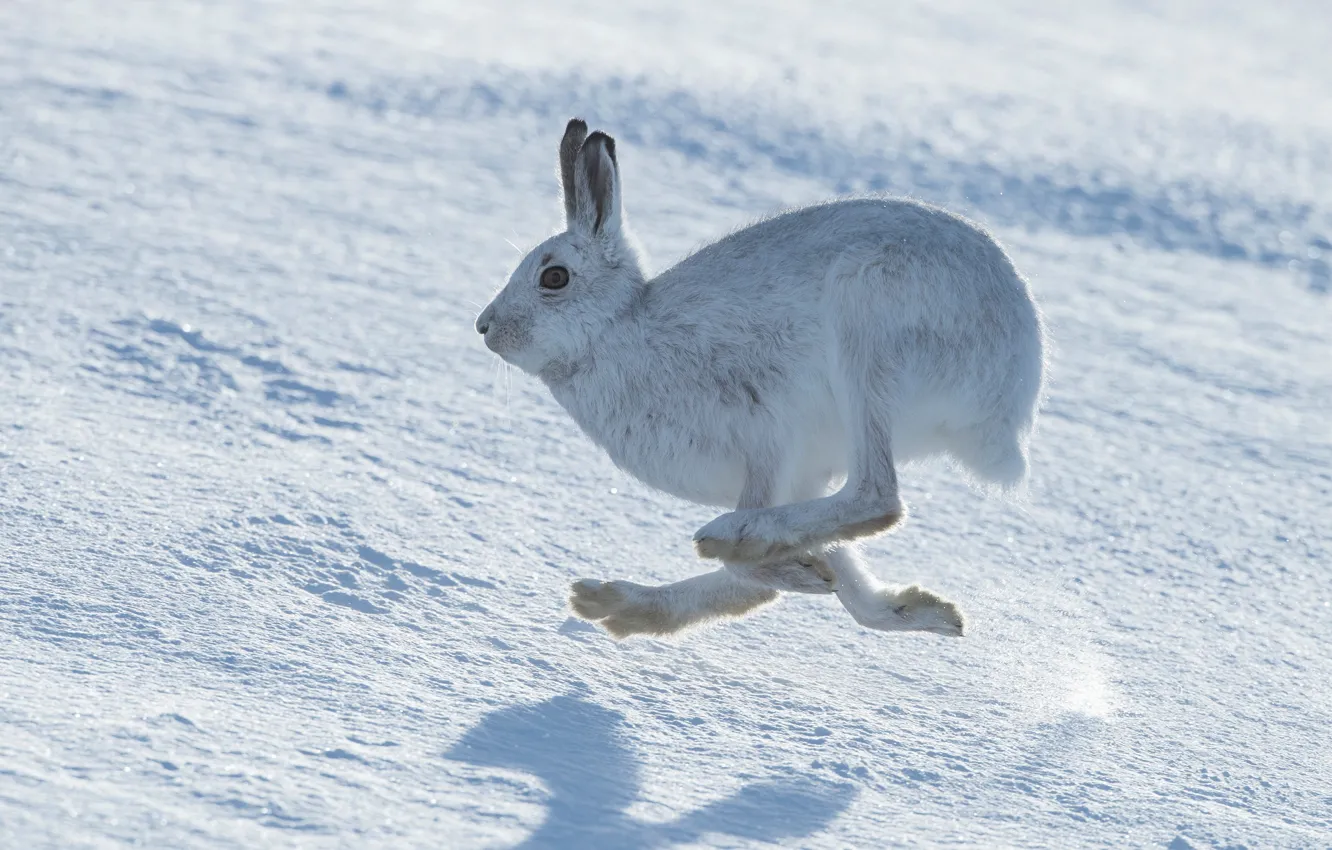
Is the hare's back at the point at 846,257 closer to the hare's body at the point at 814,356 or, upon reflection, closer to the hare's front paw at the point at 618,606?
the hare's body at the point at 814,356

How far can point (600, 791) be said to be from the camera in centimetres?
253

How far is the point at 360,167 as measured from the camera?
6.96 meters

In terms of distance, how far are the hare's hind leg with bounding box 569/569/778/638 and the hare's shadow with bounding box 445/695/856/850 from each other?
434mm

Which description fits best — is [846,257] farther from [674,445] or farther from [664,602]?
[664,602]

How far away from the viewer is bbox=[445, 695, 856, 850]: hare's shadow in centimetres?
241

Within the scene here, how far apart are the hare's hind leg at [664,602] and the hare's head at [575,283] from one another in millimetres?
454

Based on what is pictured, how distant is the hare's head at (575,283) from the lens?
132 inches

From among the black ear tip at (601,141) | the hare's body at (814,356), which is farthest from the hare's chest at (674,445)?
the black ear tip at (601,141)

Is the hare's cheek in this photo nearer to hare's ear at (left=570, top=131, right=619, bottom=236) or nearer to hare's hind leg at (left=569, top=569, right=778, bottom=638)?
hare's ear at (left=570, top=131, right=619, bottom=236)

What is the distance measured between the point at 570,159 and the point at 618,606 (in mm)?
933

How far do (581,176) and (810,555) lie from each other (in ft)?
2.99

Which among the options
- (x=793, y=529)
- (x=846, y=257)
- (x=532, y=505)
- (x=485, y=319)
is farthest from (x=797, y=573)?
(x=532, y=505)

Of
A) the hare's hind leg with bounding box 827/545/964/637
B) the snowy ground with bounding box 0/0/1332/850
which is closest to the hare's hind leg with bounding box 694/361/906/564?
the hare's hind leg with bounding box 827/545/964/637

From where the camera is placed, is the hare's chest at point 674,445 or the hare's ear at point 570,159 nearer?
the hare's chest at point 674,445
